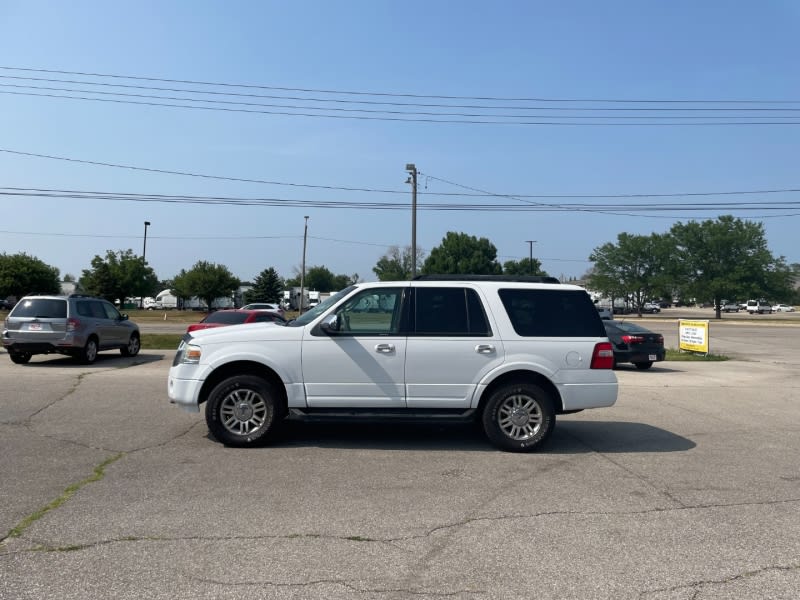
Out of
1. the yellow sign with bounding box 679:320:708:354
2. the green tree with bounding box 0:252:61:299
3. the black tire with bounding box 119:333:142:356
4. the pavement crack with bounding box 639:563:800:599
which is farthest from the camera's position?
the green tree with bounding box 0:252:61:299

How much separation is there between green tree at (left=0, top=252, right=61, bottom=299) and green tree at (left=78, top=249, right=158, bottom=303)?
4.27m

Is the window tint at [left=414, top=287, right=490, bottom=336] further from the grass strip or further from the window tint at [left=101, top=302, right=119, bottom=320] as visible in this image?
the grass strip

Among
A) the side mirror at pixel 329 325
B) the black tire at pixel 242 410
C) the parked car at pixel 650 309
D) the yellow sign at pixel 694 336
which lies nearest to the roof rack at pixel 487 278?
the side mirror at pixel 329 325

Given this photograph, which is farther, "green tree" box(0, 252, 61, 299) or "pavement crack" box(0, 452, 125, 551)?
"green tree" box(0, 252, 61, 299)

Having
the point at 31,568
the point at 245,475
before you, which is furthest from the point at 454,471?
the point at 31,568

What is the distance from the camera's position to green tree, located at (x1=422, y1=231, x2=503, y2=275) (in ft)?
309

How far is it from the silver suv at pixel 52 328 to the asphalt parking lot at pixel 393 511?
7847mm

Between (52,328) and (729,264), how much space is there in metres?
87.1

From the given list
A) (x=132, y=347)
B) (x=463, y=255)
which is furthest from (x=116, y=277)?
(x=132, y=347)

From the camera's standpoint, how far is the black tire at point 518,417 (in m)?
8.00

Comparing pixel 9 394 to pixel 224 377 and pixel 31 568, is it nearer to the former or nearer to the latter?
pixel 224 377

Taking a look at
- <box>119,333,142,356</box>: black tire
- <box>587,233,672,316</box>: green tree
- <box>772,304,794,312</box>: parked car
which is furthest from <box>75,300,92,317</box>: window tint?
<box>772,304,794,312</box>: parked car

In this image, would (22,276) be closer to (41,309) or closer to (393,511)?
(41,309)

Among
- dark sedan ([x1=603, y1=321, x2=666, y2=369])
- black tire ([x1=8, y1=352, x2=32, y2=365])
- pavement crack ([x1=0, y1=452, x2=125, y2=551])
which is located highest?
dark sedan ([x1=603, y1=321, x2=666, y2=369])
